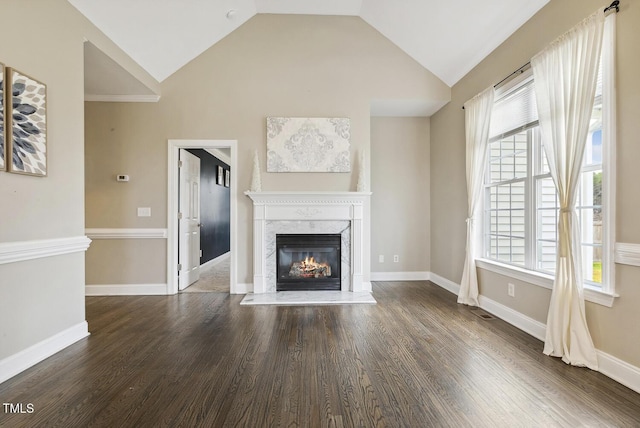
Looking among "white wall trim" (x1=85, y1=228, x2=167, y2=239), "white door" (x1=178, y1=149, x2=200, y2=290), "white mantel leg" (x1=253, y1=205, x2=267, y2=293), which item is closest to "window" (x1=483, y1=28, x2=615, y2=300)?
"white mantel leg" (x1=253, y1=205, x2=267, y2=293)

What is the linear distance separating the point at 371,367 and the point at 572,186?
2022 mm

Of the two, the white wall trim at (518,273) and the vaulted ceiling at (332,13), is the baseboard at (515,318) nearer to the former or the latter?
the white wall trim at (518,273)

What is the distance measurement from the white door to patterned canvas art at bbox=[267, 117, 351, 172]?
1342mm

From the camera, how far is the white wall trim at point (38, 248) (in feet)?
6.64

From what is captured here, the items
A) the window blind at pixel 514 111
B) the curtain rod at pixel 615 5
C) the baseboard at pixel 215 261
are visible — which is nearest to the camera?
the curtain rod at pixel 615 5

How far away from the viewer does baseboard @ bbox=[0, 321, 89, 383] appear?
203cm

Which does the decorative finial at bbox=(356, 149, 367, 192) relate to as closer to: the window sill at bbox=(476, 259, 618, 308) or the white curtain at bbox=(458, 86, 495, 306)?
the white curtain at bbox=(458, 86, 495, 306)

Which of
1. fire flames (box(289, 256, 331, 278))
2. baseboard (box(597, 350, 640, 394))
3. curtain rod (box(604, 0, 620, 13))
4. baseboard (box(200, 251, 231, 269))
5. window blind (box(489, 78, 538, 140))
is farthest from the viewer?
baseboard (box(200, 251, 231, 269))

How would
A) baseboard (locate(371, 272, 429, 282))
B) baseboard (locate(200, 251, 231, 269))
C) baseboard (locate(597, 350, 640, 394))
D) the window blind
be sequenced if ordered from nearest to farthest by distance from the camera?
baseboard (locate(597, 350, 640, 394)) < the window blind < baseboard (locate(371, 272, 429, 282)) < baseboard (locate(200, 251, 231, 269))

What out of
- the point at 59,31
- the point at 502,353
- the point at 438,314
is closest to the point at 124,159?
the point at 59,31

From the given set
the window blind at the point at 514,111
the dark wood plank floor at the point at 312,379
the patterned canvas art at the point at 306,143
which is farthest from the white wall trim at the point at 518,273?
the patterned canvas art at the point at 306,143

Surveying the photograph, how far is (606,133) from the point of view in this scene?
80.9 inches

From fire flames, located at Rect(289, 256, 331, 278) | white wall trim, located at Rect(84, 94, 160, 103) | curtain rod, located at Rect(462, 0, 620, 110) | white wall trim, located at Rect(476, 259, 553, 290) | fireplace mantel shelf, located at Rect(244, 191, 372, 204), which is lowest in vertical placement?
fire flames, located at Rect(289, 256, 331, 278)

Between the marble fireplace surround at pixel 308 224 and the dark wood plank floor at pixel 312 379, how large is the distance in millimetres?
1040
